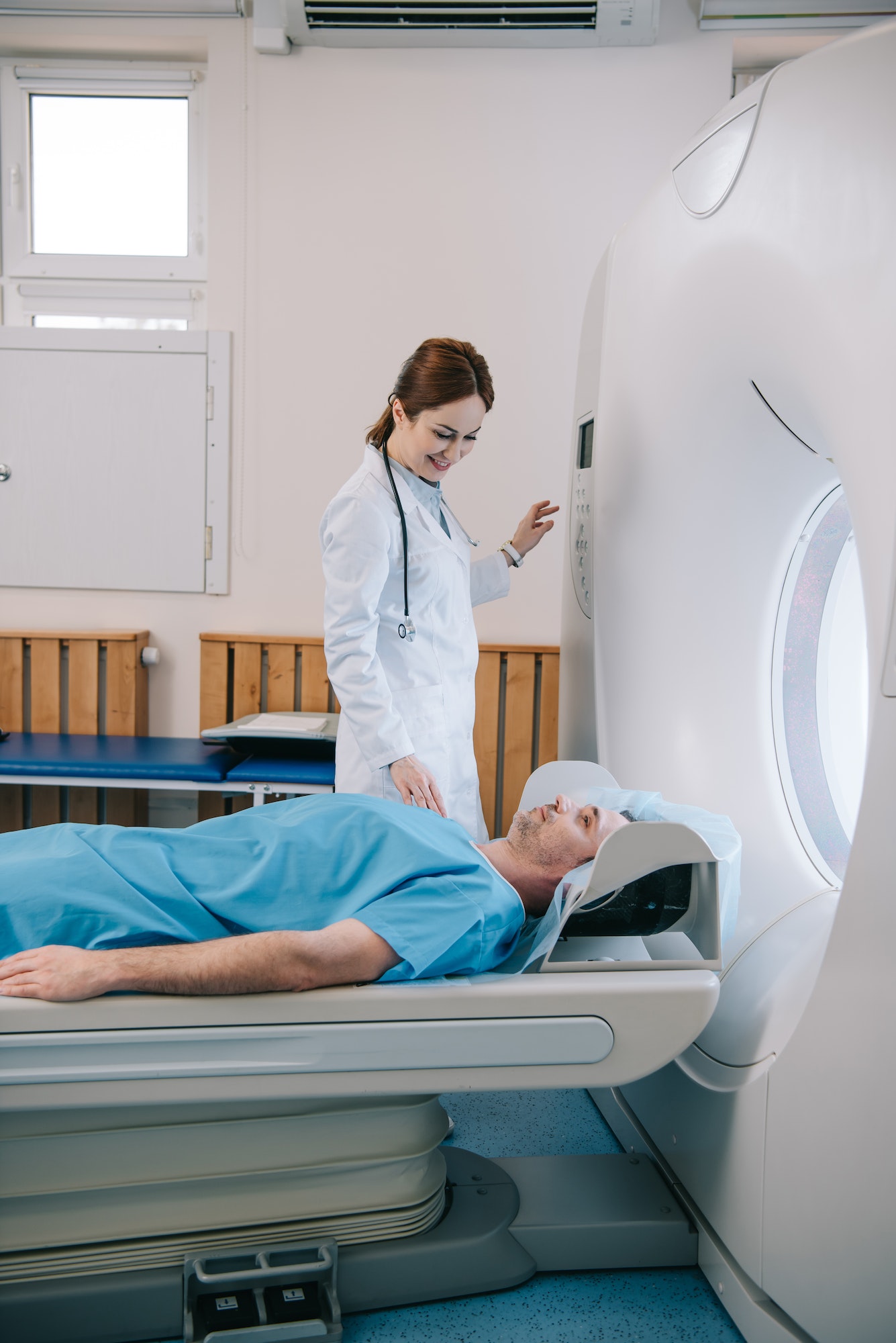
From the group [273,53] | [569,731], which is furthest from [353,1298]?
[273,53]

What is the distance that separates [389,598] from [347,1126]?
907mm

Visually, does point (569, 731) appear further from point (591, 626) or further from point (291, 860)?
point (291, 860)

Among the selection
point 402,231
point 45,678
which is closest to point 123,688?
point 45,678

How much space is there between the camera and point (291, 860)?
1413 millimetres

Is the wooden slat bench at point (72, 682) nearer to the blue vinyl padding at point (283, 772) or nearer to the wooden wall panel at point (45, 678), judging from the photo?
the wooden wall panel at point (45, 678)

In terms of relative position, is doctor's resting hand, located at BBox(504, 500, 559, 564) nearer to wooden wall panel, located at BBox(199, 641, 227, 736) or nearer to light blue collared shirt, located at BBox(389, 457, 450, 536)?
light blue collared shirt, located at BBox(389, 457, 450, 536)

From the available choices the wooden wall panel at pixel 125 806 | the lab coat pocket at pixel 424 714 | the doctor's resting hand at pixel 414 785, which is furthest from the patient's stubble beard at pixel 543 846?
the wooden wall panel at pixel 125 806

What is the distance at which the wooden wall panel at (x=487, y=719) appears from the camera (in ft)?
10.2

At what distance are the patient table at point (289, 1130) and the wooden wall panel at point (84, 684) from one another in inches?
81.7

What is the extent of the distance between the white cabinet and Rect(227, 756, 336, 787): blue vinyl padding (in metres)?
0.78

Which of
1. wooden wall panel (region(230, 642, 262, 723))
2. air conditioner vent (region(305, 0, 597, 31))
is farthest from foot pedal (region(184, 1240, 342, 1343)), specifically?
air conditioner vent (region(305, 0, 597, 31))

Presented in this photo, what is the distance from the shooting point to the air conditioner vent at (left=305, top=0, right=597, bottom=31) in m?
2.86

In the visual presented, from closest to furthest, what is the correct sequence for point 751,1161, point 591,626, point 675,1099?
point 751,1161 < point 675,1099 < point 591,626

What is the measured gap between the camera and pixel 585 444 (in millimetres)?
2031
